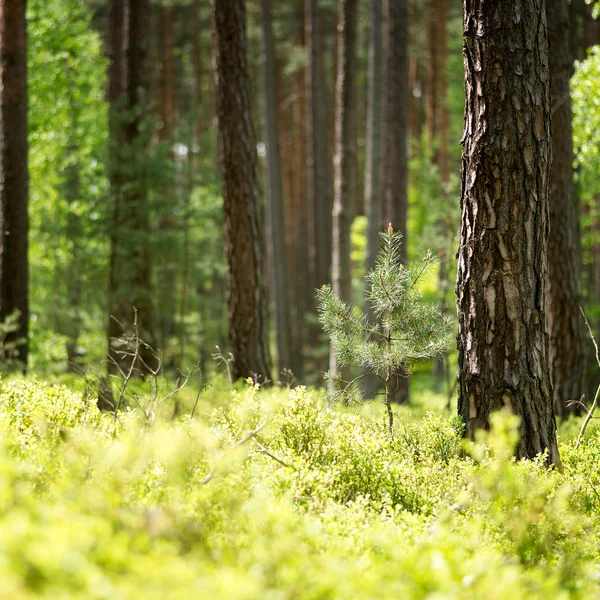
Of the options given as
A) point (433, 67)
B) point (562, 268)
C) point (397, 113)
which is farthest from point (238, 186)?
point (433, 67)

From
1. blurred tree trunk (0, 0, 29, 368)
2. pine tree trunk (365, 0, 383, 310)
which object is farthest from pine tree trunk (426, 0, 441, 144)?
blurred tree trunk (0, 0, 29, 368)

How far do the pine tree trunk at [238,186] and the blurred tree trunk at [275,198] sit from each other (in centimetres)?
903

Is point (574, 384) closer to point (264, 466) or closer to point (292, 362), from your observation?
point (264, 466)

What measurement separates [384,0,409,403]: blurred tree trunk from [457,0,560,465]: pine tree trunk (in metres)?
6.69

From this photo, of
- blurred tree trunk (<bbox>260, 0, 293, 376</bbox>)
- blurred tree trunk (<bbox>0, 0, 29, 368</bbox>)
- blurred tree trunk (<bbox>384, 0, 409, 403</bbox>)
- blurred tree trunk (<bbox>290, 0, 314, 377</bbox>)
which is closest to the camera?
blurred tree trunk (<bbox>0, 0, 29, 368</bbox>)

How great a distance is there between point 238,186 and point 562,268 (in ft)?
12.6

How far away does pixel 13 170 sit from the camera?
9195mm

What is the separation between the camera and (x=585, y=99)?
8750mm

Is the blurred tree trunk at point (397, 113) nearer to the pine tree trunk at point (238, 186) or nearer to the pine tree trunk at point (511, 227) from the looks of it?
the pine tree trunk at point (238, 186)

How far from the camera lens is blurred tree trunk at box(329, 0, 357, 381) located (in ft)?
37.9

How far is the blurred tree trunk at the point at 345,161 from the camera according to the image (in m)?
11.6

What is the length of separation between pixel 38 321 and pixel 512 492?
12786 millimetres

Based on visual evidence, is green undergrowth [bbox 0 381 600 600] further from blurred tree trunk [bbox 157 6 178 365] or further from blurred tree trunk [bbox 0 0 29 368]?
blurred tree trunk [bbox 157 6 178 365]

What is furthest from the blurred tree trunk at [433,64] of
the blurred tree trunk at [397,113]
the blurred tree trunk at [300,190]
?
the blurred tree trunk at [397,113]
